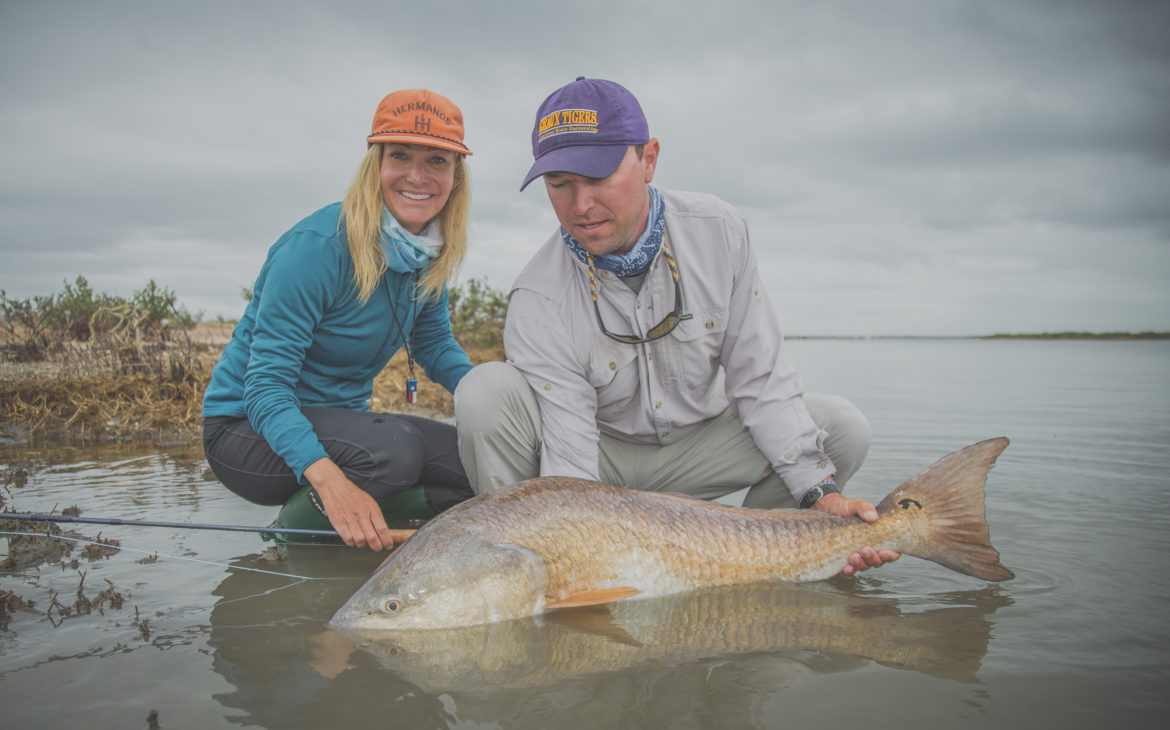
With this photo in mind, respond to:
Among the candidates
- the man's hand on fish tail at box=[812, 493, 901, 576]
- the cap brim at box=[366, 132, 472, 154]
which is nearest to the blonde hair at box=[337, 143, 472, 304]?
the cap brim at box=[366, 132, 472, 154]

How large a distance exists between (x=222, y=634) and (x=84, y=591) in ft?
2.92

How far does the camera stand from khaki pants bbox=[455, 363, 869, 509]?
3594 millimetres

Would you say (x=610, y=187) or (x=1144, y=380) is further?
(x=1144, y=380)

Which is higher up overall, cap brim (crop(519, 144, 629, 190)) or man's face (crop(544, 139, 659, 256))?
cap brim (crop(519, 144, 629, 190))

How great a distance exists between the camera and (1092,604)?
116 inches

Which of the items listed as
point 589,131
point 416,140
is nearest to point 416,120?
point 416,140

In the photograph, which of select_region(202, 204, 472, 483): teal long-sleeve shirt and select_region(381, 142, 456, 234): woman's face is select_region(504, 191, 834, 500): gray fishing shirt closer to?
select_region(381, 142, 456, 234): woman's face

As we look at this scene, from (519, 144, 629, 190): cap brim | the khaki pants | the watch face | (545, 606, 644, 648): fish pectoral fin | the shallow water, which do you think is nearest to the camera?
the shallow water

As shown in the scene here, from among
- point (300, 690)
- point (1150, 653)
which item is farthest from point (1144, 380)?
point (300, 690)

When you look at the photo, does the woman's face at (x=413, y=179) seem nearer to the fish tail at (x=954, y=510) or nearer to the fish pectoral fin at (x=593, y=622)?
the fish pectoral fin at (x=593, y=622)

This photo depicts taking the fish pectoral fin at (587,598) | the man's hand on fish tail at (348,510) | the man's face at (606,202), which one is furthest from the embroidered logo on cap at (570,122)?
the fish pectoral fin at (587,598)

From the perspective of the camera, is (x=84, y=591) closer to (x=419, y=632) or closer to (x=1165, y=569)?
(x=419, y=632)

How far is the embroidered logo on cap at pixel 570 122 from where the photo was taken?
3230 mm

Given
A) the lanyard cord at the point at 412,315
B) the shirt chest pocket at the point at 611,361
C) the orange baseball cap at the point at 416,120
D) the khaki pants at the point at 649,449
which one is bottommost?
the khaki pants at the point at 649,449
